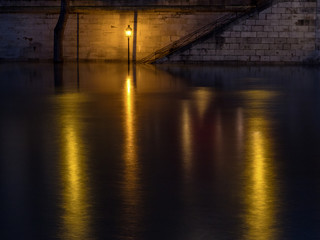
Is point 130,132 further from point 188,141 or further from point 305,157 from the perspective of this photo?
point 305,157

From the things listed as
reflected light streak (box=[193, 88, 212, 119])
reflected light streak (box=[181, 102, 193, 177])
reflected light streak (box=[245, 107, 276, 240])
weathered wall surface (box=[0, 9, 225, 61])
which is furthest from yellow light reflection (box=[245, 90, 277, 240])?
weathered wall surface (box=[0, 9, 225, 61])

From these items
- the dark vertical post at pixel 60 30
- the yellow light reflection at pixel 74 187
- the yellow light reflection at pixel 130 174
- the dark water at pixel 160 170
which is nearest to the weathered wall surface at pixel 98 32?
the dark vertical post at pixel 60 30

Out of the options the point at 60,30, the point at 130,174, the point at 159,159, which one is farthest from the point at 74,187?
the point at 60,30

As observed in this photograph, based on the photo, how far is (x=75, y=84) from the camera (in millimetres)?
23938

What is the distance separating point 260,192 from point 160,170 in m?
1.59

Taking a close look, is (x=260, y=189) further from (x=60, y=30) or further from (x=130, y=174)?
(x=60, y=30)

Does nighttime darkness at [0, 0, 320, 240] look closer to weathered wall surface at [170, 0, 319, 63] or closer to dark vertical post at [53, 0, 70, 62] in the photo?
weathered wall surface at [170, 0, 319, 63]

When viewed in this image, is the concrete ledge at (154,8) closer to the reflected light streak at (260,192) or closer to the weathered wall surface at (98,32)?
the weathered wall surface at (98,32)

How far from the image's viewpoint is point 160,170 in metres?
8.73

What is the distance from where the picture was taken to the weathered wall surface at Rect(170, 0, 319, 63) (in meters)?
41.9

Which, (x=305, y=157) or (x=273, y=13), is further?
(x=273, y=13)

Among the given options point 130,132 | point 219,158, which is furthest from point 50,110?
point 219,158

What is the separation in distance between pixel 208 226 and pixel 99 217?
101 centimetres

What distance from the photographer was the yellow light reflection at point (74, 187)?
6.23 meters
